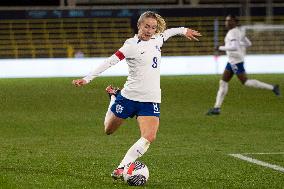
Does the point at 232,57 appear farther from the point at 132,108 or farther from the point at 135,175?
the point at 135,175

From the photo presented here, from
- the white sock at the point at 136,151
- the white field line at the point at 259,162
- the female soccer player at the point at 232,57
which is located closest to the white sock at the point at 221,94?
the female soccer player at the point at 232,57

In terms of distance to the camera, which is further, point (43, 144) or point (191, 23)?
point (191, 23)

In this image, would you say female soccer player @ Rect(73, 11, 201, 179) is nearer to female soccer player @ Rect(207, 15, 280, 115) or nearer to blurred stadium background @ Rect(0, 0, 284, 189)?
blurred stadium background @ Rect(0, 0, 284, 189)

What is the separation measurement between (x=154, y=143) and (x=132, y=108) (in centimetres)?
398

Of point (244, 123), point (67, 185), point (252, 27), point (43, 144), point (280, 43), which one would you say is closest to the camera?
point (67, 185)

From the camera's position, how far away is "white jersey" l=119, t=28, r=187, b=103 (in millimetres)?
10070

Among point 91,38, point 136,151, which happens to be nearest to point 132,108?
point 136,151

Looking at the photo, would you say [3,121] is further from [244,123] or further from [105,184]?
[105,184]

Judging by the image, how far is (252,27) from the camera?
141 ft

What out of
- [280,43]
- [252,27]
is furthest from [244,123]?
[280,43]

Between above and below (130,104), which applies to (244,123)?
below

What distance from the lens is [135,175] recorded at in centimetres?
962

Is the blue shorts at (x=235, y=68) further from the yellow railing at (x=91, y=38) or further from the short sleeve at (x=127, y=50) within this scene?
the yellow railing at (x=91, y=38)

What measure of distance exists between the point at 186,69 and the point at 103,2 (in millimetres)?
12806
